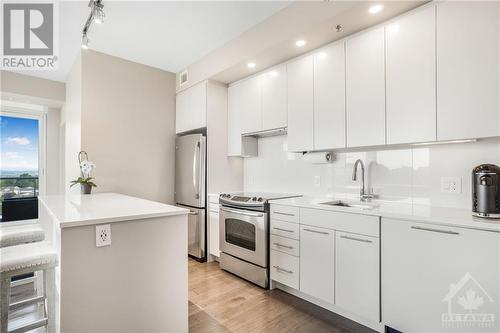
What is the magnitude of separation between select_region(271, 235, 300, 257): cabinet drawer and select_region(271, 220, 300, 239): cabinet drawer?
38mm

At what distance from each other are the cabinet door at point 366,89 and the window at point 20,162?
18.1 ft

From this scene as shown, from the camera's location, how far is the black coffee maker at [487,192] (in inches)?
57.9

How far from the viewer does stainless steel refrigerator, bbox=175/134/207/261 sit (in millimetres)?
3316

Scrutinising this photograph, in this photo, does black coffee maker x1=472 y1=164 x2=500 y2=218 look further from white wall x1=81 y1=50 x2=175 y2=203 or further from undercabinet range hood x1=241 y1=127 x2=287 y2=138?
white wall x1=81 y1=50 x2=175 y2=203

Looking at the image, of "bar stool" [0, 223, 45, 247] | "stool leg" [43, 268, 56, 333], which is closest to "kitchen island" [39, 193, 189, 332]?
"stool leg" [43, 268, 56, 333]

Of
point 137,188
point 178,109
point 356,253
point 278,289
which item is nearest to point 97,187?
point 137,188

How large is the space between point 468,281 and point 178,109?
3749 mm

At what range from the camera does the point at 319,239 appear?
81.3 inches

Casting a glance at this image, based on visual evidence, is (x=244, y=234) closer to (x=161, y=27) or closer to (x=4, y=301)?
(x=4, y=301)

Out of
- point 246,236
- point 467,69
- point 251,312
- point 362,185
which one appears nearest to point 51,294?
point 251,312

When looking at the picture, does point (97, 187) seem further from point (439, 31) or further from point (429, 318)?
point (439, 31)

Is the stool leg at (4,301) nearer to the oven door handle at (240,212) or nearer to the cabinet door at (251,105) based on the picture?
the oven door handle at (240,212)

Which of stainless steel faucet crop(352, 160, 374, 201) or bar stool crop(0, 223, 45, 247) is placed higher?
stainless steel faucet crop(352, 160, 374, 201)

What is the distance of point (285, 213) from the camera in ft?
7.69
